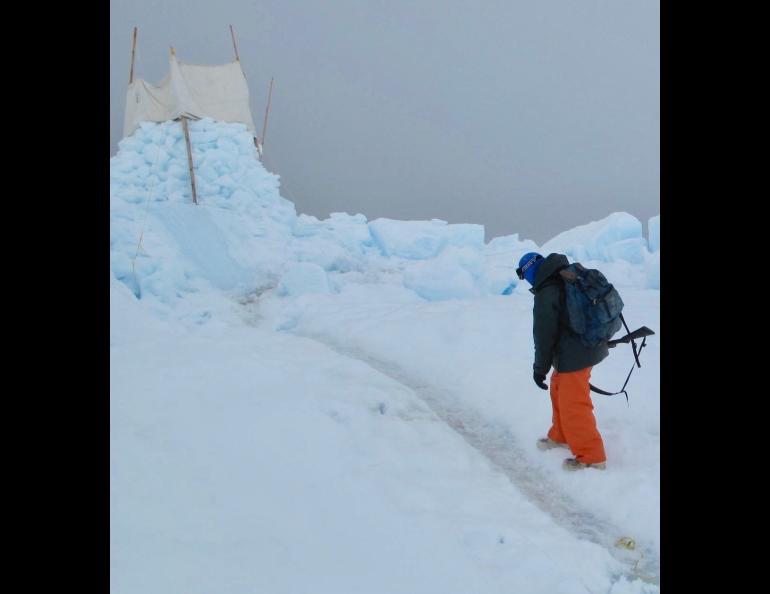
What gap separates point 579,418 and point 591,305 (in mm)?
765

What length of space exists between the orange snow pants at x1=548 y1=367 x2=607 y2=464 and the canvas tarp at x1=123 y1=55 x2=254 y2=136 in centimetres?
1479

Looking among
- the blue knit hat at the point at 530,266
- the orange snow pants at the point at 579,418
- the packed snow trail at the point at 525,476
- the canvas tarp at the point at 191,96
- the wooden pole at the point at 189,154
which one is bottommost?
the packed snow trail at the point at 525,476

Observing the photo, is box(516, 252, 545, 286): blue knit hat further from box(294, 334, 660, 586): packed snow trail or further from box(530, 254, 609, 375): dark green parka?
box(294, 334, 660, 586): packed snow trail

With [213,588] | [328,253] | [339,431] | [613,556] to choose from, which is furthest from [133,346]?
[328,253]

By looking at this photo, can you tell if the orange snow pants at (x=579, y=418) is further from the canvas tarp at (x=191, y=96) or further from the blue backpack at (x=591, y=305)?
the canvas tarp at (x=191, y=96)

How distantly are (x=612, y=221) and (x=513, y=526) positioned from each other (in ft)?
46.6

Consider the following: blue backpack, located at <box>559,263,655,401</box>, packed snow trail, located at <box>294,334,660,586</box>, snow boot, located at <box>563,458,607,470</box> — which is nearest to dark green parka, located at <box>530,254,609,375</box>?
blue backpack, located at <box>559,263,655,401</box>

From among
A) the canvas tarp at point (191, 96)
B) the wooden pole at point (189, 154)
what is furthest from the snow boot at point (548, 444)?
the canvas tarp at point (191, 96)

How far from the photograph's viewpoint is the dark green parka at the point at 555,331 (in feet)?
12.1

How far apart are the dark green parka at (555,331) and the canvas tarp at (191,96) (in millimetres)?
14465

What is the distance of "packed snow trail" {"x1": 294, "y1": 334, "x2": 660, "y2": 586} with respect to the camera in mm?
2850
